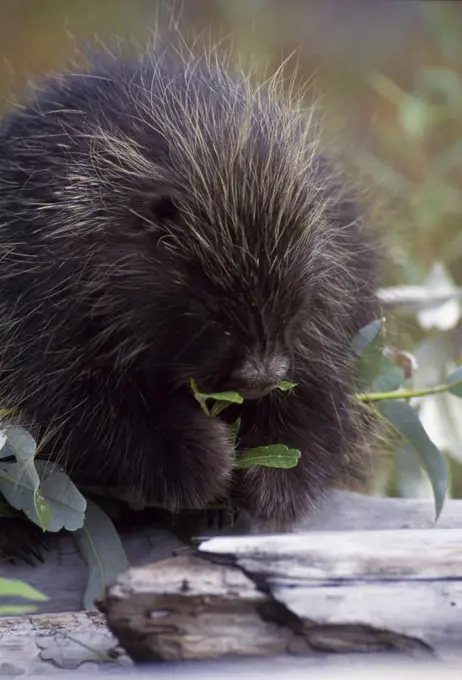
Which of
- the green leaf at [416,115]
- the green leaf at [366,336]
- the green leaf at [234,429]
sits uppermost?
the green leaf at [416,115]

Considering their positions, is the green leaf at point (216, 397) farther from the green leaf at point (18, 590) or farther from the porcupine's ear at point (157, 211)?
the green leaf at point (18, 590)

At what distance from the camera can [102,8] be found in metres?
5.19

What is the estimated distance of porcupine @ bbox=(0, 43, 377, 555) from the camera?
1294 millimetres

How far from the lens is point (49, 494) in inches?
55.4

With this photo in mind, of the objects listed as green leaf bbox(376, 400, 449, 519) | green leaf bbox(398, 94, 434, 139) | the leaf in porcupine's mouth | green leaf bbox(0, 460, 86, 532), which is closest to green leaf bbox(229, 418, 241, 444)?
the leaf in porcupine's mouth

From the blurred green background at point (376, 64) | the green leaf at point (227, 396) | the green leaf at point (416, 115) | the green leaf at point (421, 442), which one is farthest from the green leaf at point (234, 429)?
the green leaf at point (416, 115)

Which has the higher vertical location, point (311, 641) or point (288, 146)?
point (288, 146)

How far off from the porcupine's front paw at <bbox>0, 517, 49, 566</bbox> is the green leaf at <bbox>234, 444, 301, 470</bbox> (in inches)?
14.1

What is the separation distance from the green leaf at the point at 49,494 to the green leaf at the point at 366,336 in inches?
23.1

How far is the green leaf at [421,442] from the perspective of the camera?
162 cm

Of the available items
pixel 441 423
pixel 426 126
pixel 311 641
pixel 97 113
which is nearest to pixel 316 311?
pixel 97 113

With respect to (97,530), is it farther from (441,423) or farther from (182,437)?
(441,423)

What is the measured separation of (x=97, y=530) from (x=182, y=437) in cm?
22

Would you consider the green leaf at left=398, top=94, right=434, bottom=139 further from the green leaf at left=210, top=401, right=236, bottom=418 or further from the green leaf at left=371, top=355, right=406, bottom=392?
the green leaf at left=210, top=401, right=236, bottom=418
